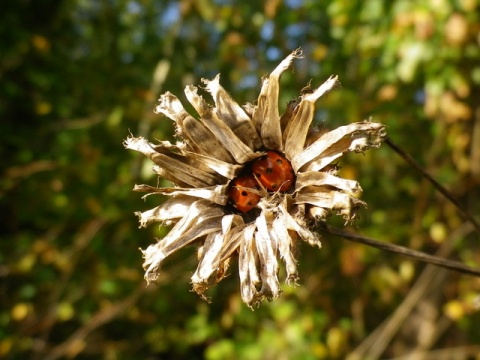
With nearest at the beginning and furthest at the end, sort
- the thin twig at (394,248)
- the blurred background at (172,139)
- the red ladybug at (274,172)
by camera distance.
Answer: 1. the thin twig at (394,248)
2. the red ladybug at (274,172)
3. the blurred background at (172,139)

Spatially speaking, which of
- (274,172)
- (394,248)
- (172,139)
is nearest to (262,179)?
(274,172)

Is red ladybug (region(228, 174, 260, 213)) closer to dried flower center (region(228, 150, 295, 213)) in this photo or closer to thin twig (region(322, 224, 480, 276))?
dried flower center (region(228, 150, 295, 213))

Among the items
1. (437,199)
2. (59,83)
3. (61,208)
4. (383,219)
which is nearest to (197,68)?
(59,83)

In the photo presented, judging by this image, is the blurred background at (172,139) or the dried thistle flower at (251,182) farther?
the blurred background at (172,139)

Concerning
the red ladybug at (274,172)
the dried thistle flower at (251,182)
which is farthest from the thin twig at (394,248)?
the red ladybug at (274,172)

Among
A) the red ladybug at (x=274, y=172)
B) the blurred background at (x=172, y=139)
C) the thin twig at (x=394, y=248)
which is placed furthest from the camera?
the blurred background at (x=172, y=139)

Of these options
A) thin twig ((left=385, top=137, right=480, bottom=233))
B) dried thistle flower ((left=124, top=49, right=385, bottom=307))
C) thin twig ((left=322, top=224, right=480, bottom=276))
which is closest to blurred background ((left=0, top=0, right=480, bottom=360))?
dried thistle flower ((left=124, top=49, right=385, bottom=307))

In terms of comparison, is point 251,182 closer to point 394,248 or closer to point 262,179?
point 262,179

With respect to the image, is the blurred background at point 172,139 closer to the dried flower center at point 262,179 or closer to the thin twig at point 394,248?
the dried flower center at point 262,179

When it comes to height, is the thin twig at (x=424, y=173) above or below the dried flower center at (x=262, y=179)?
below
